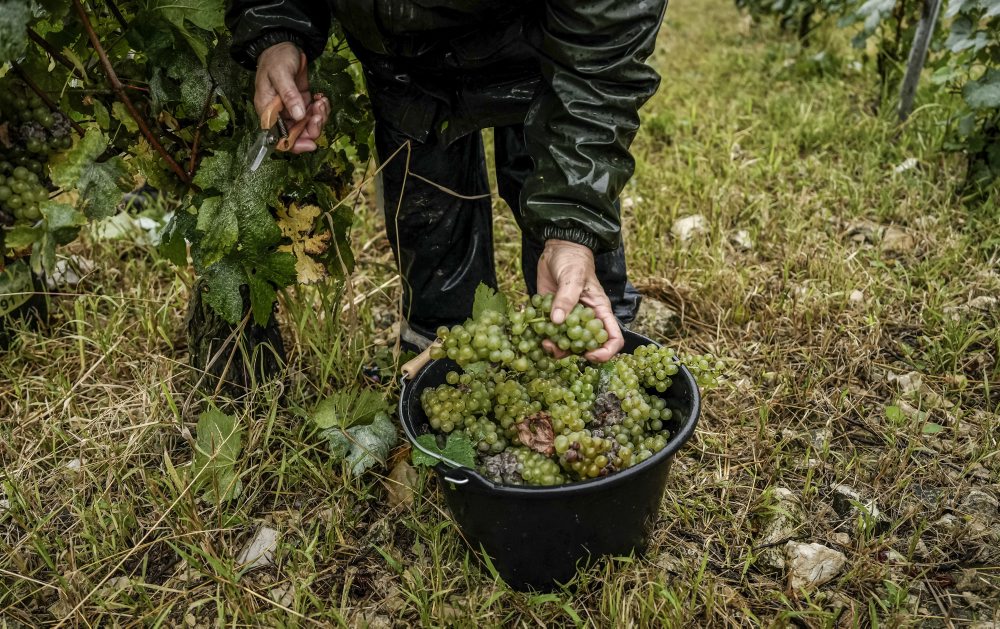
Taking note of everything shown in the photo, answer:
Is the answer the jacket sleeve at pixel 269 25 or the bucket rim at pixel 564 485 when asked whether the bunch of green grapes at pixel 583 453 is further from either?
the jacket sleeve at pixel 269 25

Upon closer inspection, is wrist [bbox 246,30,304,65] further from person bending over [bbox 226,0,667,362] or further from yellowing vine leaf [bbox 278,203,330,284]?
yellowing vine leaf [bbox 278,203,330,284]

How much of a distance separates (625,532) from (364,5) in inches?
A: 54.0

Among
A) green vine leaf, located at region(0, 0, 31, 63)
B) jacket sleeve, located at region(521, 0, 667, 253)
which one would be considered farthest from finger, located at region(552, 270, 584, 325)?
green vine leaf, located at region(0, 0, 31, 63)

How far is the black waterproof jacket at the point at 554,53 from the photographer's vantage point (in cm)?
169

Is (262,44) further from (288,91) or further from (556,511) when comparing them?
(556,511)

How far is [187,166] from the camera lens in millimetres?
2021

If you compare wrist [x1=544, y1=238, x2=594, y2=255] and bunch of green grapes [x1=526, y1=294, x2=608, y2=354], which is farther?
wrist [x1=544, y1=238, x2=594, y2=255]

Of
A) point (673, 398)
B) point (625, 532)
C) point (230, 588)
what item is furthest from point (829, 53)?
point (230, 588)

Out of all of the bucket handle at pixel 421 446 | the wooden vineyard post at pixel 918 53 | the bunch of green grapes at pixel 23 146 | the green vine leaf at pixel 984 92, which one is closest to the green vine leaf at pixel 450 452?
the bucket handle at pixel 421 446

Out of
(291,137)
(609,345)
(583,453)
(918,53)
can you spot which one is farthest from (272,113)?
(918,53)

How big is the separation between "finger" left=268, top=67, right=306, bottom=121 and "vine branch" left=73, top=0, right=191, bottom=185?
12.4 inches

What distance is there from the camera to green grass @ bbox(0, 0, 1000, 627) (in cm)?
179

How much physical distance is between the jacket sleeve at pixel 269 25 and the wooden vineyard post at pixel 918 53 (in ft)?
9.31

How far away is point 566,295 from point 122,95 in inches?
44.5
